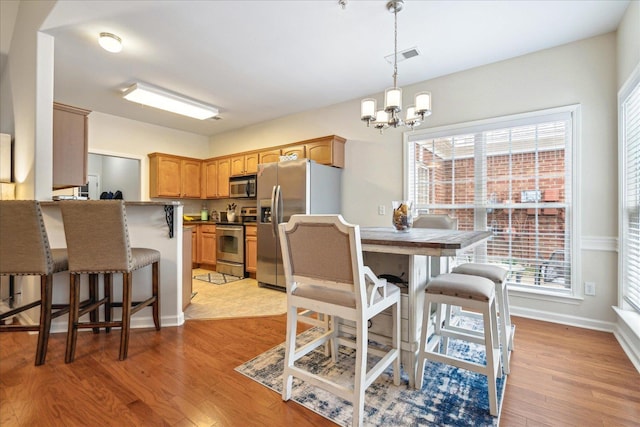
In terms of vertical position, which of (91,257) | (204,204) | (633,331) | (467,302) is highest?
(204,204)

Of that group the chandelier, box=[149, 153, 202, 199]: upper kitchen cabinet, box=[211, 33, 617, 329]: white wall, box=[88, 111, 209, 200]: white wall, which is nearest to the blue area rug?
box=[211, 33, 617, 329]: white wall

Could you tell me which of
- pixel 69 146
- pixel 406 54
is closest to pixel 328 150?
pixel 406 54

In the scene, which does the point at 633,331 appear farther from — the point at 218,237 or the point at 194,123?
the point at 194,123

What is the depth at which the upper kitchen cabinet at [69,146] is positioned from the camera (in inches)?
118

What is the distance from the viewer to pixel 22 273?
80.3 inches

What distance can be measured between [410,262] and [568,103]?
8.34 ft

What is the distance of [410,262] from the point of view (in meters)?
1.79

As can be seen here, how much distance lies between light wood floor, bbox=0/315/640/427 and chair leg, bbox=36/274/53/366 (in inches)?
3.4

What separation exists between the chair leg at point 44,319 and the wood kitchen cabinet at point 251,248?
2785 mm

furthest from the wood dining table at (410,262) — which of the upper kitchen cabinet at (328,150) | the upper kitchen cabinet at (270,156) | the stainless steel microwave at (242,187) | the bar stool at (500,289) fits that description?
the stainless steel microwave at (242,187)

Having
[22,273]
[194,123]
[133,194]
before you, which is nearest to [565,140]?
[22,273]

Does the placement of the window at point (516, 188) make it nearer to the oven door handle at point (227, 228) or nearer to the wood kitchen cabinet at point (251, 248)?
the wood kitchen cabinet at point (251, 248)

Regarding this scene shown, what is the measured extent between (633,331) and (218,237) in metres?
5.15

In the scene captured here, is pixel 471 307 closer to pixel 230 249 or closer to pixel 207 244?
pixel 230 249
